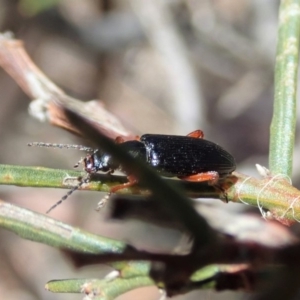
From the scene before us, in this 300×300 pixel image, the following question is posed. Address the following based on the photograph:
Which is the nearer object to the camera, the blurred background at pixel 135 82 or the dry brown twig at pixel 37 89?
the dry brown twig at pixel 37 89

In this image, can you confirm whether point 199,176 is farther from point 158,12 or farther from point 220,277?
point 158,12

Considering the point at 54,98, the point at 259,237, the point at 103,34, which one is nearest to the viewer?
the point at 259,237

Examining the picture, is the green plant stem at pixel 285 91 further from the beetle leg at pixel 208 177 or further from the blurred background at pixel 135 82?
the blurred background at pixel 135 82

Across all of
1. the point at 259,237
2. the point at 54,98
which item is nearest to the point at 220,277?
the point at 259,237

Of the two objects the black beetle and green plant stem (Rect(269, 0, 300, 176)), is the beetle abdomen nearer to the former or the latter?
the black beetle

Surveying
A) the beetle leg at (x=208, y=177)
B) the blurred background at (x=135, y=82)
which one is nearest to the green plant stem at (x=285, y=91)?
the beetle leg at (x=208, y=177)

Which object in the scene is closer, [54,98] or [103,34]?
[54,98]

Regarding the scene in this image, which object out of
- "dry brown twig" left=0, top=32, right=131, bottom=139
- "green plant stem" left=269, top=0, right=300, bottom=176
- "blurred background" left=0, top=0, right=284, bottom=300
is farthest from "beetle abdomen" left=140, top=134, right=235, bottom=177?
"blurred background" left=0, top=0, right=284, bottom=300

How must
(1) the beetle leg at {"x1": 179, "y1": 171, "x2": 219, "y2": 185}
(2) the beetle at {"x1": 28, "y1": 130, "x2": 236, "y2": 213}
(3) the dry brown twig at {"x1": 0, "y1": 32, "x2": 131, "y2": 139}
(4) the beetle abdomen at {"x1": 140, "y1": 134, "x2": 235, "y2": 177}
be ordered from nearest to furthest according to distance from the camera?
(1) the beetle leg at {"x1": 179, "y1": 171, "x2": 219, "y2": 185} < (3) the dry brown twig at {"x1": 0, "y1": 32, "x2": 131, "y2": 139} < (2) the beetle at {"x1": 28, "y1": 130, "x2": 236, "y2": 213} < (4) the beetle abdomen at {"x1": 140, "y1": 134, "x2": 235, "y2": 177}
